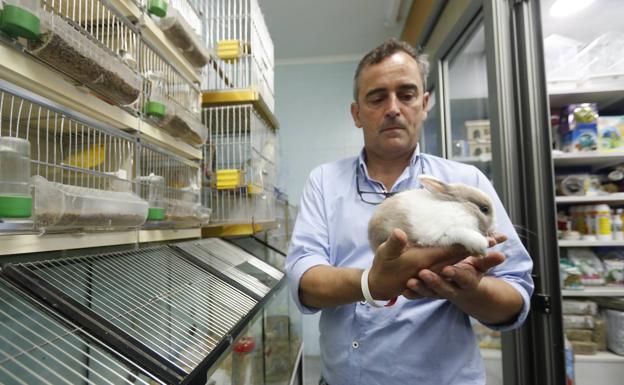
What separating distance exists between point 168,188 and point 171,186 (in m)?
0.09

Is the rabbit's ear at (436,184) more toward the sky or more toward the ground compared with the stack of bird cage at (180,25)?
more toward the ground

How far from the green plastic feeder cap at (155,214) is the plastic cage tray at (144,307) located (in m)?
0.12

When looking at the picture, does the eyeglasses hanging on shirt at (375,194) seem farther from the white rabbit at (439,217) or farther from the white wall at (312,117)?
the white wall at (312,117)

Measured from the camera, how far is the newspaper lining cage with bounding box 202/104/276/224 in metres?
1.77

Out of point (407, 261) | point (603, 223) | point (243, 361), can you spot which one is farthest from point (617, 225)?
point (243, 361)

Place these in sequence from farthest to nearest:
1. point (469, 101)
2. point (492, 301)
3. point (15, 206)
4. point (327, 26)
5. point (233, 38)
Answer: point (327, 26) < point (469, 101) < point (233, 38) < point (492, 301) < point (15, 206)

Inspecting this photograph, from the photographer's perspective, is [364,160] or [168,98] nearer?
[364,160]

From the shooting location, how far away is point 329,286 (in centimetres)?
70

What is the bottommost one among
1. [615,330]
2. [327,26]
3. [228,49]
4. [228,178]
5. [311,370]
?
[311,370]

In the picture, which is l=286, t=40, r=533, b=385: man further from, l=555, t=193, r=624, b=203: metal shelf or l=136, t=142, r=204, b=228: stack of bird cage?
l=555, t=193, r=624, b=203: metal shelf

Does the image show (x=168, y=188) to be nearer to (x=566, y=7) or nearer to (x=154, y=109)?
(x=154, y=109)

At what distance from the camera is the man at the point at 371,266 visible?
2.40ft

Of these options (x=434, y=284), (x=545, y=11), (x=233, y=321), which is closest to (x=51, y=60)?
(x=233, y=321)

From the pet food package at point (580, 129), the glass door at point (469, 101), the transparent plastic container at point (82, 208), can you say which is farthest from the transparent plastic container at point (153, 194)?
the pet food package at point (580, 129)
